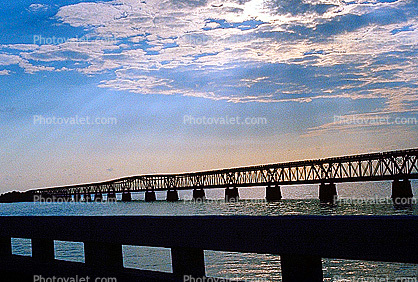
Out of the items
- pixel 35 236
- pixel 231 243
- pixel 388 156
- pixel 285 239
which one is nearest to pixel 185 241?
pixel 231 243

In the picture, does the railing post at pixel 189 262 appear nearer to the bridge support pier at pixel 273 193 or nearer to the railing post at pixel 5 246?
the railing post at pixel 5 246

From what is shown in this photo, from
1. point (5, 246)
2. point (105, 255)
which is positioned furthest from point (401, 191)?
point (105, 255)

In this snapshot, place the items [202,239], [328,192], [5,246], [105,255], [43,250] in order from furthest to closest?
[328,192] → [5,246] → [43,250] → [105,255] → [202,239]

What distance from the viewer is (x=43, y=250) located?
6.50 m

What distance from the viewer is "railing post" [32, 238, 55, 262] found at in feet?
21.1

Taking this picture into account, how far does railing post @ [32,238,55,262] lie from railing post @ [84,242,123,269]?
3.28 ft

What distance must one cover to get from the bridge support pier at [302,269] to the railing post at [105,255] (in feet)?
6.98

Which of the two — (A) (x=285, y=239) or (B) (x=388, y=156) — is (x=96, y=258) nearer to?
(A) (x=285, y=239)

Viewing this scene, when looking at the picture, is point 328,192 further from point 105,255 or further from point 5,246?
point 105,255

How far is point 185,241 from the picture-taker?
466 cm

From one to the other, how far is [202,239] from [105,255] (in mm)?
1505

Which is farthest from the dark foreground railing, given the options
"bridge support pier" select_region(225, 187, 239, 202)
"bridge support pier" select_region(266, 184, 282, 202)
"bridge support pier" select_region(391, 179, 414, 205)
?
"bridge support pier" select_region(225, 187, 239, 202)

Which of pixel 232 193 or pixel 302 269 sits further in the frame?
pixel 232 193

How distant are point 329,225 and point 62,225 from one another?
3501 mm
